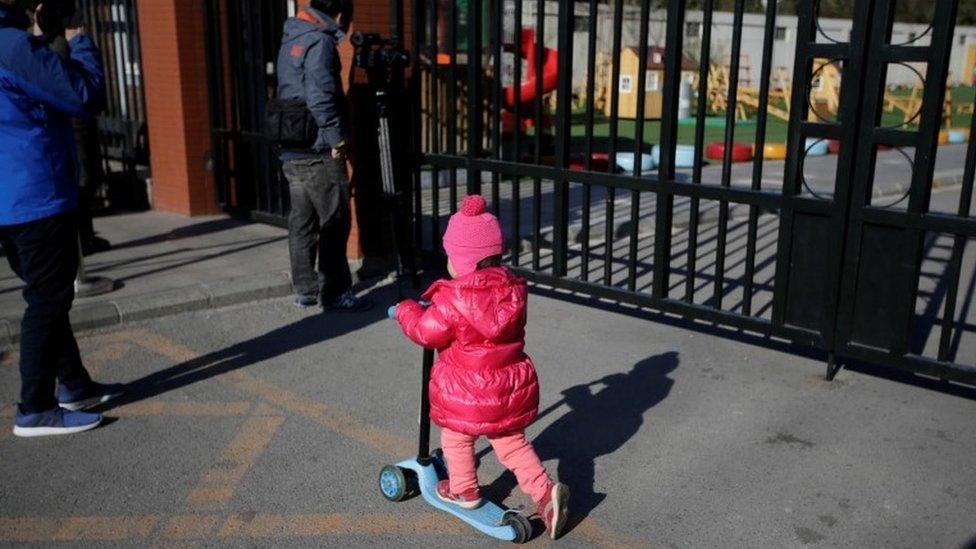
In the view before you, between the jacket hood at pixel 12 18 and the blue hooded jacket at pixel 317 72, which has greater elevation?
the jacket hood at pixel 12 18

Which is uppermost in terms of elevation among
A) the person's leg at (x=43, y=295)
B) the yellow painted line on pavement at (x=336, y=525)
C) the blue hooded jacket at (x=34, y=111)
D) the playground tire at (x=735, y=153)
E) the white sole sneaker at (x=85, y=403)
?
the blue hooded jacket at (x=34, y=111)

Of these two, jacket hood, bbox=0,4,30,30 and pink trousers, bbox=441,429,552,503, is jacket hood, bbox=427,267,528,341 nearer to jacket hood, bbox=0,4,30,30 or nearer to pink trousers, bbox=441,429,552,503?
pink trousers, bbox=441,429,552,503

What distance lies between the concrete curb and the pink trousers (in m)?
A: 3.36

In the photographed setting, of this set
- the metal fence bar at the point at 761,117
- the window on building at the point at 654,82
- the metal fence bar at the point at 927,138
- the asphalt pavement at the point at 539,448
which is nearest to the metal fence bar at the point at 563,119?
the asphalt pavement at the point at 539,448

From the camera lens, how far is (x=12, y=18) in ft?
12.7

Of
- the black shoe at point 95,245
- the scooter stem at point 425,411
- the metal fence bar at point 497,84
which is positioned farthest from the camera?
the black shoe at point 95,245

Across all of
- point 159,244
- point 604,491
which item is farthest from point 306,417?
point 159,244

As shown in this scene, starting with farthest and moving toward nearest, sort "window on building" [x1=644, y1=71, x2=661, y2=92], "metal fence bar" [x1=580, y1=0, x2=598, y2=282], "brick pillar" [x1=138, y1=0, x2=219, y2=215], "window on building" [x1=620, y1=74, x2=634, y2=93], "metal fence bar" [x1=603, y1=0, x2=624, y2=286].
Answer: "window on building" [x1=620, y1=74, x2=634, y2=93] → "window on building" [x1=644, y1=71, x2=661, y2=92] → "brick pillar" [x1=138, y1=0, x2=219, y2=215] → "metal fence bar" [x1=580, y1=0, x2=598, y2=282] → "metal fence bar" [x1=603, y1=0, x2=624, y2=286]

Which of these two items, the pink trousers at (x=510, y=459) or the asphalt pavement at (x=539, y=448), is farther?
the asphalt pavement at (x=539, y=448)

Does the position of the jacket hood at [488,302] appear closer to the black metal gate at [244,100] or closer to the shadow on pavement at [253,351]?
the shadow on pavement at [253,351]

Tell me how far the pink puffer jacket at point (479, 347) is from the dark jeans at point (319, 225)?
3025 millimetres

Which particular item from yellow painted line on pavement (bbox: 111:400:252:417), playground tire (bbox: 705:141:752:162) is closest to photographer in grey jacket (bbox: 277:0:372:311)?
yellow painted line on pavement (bbox: 111:400:252:417)

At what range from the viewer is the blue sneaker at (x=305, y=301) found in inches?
246

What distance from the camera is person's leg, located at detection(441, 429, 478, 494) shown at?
10.9 ft
